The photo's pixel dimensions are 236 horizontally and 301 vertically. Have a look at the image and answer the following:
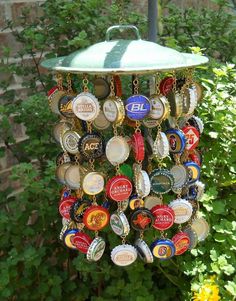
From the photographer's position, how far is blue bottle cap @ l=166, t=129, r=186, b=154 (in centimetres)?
154

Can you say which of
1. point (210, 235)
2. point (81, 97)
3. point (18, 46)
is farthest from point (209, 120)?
point (18, 46)

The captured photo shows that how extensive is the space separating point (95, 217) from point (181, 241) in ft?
0.94

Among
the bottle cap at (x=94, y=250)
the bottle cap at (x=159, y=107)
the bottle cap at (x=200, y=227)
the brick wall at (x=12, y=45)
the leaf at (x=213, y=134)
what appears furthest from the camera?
the brick wall at (x=12, y=45)

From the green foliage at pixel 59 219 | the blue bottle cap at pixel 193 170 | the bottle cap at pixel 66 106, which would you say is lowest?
the green foliage at pixel 59 219

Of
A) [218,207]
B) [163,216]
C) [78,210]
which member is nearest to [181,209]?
[163,216]

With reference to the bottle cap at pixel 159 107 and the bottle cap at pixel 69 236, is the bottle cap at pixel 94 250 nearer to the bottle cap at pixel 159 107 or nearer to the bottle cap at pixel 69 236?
the bottle cap at pixel 69 236

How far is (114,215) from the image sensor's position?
5.10 ft

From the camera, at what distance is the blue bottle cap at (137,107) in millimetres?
1428

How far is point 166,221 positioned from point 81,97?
0.44 meters

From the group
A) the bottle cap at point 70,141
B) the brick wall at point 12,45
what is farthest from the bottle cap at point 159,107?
the brick wall at point 12,45

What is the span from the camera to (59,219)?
218cm

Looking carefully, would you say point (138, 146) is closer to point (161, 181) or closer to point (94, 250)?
point (161, 181)

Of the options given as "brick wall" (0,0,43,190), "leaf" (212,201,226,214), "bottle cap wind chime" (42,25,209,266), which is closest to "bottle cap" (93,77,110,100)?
"bottle cap wind chime" (42,25,209,266)

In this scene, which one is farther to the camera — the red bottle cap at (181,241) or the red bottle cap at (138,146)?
the red bottle cap at (181,241)
